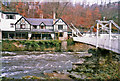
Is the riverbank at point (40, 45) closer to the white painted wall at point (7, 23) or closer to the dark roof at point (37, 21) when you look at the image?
the white painted wall at point (7, 23)

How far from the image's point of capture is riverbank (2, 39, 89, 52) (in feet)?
30.6

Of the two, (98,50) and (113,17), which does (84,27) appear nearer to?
(113,17)

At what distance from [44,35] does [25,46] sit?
195cm

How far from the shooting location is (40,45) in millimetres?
9852

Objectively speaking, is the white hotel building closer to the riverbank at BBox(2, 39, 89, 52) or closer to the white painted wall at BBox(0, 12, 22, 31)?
the white painted wall at BBox(0, 12, 22, 31)

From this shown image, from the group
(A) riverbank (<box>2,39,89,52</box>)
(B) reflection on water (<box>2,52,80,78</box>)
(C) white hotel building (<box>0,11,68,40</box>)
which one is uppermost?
(C) white hotel building (<box>0,11,68,40</box>)

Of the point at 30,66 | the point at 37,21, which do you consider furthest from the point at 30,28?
the point at 30,66

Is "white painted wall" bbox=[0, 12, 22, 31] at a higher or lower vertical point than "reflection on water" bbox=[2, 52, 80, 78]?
higher

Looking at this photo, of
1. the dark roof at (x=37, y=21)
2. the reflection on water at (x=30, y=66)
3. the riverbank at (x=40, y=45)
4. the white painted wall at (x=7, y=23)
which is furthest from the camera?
the dark roof at (x=37, y=21)

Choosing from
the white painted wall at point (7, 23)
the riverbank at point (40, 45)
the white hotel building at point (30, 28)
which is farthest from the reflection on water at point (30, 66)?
the white painted wall at point (7, 23)

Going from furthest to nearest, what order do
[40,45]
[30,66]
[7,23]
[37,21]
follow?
[37,21] < [7,23] < [40,45] < [30,66]

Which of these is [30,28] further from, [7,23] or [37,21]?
[7,23]

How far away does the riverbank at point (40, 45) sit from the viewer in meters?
9.32

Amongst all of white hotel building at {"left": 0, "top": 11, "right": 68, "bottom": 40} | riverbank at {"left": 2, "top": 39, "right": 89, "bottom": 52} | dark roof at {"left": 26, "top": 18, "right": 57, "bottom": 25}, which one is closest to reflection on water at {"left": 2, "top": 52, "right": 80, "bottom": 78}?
riverbank at {"left": 2, "top": 39, "right": 89, "bottom": 52}
